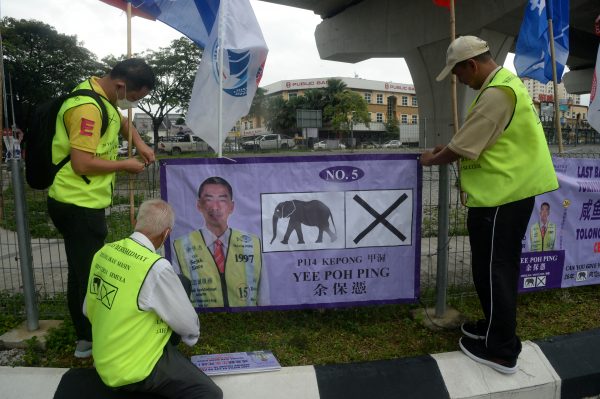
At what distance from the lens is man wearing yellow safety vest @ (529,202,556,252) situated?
147 inches

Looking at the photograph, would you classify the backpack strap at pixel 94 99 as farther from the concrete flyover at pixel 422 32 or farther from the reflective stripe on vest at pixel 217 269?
the concrete flyover at pixel 422 32

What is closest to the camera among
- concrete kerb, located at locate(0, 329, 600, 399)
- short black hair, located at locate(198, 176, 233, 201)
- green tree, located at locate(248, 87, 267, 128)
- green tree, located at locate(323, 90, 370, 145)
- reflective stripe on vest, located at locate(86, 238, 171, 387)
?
reflective stripe on vest, located at locate(86, 238, 171, 387)

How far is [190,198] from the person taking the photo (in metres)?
3.19

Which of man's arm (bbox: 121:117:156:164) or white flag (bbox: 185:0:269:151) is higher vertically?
white flag (bbox: 185:0:269:151)

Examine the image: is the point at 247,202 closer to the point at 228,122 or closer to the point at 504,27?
the point at 228,122

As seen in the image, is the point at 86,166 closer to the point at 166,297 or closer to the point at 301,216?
the point at 166,297

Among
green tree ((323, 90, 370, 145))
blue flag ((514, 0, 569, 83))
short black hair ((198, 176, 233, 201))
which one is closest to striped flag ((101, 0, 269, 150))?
short black hair ((198, 176, 233, 201))

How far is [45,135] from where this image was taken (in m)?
2.62

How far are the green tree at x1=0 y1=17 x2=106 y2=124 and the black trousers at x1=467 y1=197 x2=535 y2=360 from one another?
39.1 m

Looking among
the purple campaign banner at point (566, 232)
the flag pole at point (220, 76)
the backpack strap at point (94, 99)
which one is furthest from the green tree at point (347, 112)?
the backpack strap at point (94, 99)

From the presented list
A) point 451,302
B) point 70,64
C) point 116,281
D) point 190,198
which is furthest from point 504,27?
point 70,64

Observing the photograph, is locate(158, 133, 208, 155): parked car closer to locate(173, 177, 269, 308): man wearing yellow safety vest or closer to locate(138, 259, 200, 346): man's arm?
locate(173, 177, 269, 308): man wearing yellow safety vest

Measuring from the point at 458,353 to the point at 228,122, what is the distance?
262cm

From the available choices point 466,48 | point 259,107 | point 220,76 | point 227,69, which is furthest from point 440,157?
point 259,107
